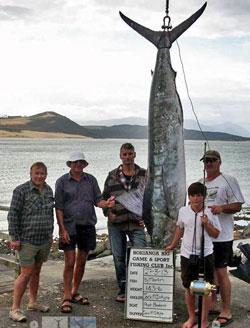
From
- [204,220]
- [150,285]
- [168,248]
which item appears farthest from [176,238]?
[150,285]

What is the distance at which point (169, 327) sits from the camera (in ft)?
16.1

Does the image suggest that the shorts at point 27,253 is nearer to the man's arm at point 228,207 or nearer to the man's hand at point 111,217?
the man's hand at point 111,217

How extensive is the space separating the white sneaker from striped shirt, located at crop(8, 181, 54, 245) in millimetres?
657

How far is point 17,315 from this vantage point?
497 centimetres

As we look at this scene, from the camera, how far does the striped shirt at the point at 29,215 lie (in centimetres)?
489

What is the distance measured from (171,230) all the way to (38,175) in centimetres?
131

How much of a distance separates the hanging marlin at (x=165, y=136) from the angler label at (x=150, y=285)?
40 centimetres

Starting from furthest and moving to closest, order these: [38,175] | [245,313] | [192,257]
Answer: [245,313] < [38,175] < [192,257]

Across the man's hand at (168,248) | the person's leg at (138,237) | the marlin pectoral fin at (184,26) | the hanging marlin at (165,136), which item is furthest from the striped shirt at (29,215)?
the marlin pectoral fin at (184,26)

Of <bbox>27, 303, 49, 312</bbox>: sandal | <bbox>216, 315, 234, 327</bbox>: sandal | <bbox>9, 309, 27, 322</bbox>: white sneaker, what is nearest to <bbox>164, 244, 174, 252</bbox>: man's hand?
<bbox>216, 315, 234, 327</bbox>: sandal

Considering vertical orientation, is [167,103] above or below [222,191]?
above

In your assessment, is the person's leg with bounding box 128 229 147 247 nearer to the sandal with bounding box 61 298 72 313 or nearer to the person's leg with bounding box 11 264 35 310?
the sandal with bounding box 61 298 72 313

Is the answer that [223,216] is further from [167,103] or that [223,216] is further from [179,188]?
[167,103]

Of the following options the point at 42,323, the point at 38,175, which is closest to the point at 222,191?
the point at 38,175
